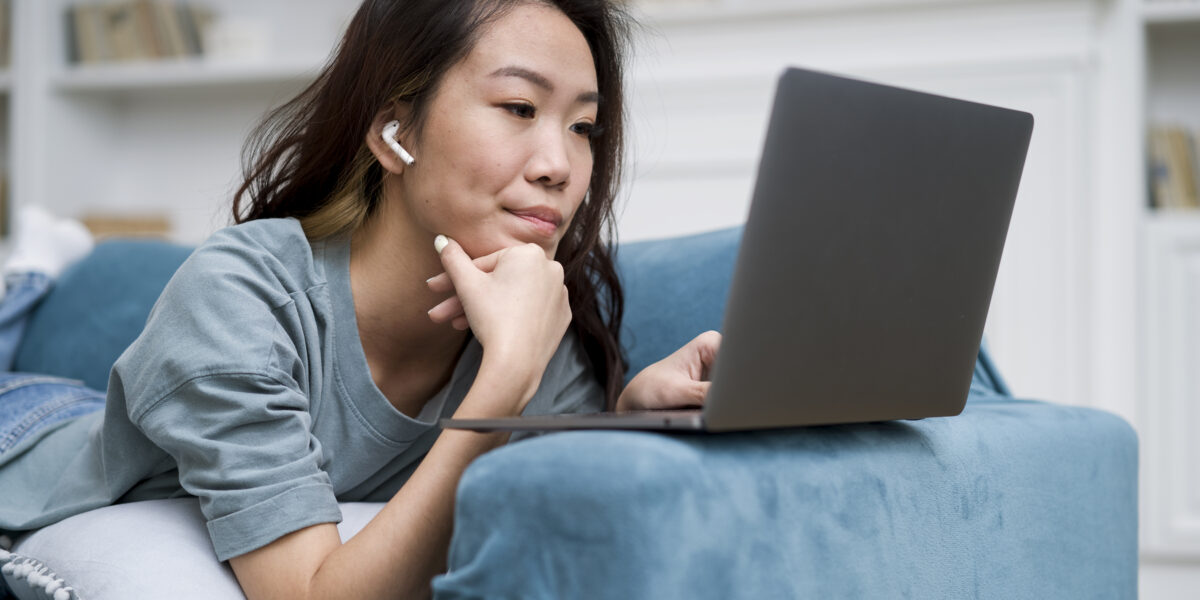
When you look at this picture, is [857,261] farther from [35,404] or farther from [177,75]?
[177,75]

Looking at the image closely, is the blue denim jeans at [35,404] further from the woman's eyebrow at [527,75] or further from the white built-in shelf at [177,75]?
the white built-in shelf at [177,75]

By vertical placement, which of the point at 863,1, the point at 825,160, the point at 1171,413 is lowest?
the point at 1171,413

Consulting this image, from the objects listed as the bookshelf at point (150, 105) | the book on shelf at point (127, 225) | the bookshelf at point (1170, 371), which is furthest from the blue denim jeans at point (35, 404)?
the bookshelf at point (1170, 371)

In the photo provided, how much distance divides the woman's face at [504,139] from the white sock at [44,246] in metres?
1.00

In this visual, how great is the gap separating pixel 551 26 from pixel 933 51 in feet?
5.56

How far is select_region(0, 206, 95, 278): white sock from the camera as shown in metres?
1.70

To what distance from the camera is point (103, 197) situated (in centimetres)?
347

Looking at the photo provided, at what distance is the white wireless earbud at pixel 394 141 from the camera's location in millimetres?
1023

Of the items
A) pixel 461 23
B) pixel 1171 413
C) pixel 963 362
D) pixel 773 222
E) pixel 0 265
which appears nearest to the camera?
pixel 773 222

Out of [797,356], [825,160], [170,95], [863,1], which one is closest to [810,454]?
[797,356]

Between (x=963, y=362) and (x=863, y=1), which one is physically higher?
(x=863, y=1)

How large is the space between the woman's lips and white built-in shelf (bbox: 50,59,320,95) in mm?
2221

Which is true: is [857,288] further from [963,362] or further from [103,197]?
[103,197]

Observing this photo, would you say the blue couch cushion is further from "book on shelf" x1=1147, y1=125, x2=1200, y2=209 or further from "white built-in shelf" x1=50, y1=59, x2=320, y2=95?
"book on shelf" x1=1147, y1=125, x2=1200, y2=209
